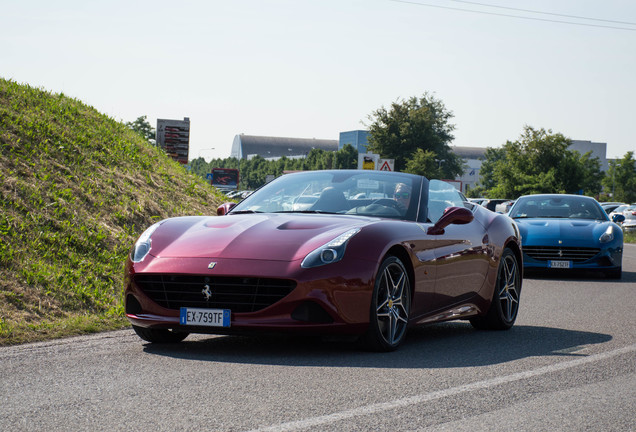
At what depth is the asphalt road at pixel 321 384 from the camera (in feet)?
15.0

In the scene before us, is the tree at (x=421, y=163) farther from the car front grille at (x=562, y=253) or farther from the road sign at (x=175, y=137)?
the car front grille at (x=562, y=253)

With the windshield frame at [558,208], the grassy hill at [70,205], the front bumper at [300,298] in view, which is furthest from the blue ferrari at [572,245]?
the front bumper at [300,298]

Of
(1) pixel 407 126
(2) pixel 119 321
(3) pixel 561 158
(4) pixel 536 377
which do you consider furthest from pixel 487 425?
(1) pixel 407 126

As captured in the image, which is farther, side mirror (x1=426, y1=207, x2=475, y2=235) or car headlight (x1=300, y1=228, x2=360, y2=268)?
A: side mirror (x1=426, y1=207, x2=475, y2=235)

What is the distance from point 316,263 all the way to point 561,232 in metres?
9.95

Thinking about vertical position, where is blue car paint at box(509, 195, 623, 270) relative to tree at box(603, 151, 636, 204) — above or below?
below

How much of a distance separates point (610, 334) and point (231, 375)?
398 centimetres

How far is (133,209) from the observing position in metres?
13.5

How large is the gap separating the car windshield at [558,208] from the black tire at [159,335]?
408 inches

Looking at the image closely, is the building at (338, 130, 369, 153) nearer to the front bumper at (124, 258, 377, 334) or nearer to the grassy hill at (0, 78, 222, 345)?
the grassy hill at (0, 78, 222, 345)

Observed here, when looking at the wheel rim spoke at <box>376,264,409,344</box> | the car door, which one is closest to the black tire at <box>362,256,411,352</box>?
the wheel rim spoke at <box>376,264,409,344</box>

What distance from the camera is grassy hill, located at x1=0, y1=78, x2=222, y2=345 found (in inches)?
346

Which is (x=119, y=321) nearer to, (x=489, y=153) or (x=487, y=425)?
(x=487, y=425)

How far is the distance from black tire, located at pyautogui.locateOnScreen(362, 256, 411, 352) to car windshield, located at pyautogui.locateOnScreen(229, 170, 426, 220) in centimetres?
68
